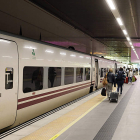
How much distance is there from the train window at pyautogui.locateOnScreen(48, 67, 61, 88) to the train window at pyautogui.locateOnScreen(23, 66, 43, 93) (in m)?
0.72

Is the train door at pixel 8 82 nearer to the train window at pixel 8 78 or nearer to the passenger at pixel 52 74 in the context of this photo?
the train window at pixel 8 78

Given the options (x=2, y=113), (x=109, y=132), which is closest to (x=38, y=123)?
(x=2, y=113)

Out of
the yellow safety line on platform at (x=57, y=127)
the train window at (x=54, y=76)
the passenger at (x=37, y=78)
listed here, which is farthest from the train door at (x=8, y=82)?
the train window at (x=54, y=76)

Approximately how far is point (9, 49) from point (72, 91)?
5365 millimetres

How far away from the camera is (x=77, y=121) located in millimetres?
6316

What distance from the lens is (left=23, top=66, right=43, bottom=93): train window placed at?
597 cm

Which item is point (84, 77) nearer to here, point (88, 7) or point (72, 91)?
point (72, 91)

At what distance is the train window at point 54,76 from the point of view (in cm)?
771

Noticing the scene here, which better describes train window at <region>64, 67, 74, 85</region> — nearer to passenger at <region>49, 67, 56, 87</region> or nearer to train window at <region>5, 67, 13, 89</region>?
passenger at <region>49, 67, 56, 87</region>

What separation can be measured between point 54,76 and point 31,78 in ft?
5.67

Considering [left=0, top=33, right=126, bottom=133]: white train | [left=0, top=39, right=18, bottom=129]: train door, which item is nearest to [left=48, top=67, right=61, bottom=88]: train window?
[left=0, top=33, right=126, bottom=133]: white train

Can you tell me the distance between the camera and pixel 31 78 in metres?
6.38

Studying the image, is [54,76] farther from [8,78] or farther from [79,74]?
[79,74]

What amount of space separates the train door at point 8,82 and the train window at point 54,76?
7.60ft
